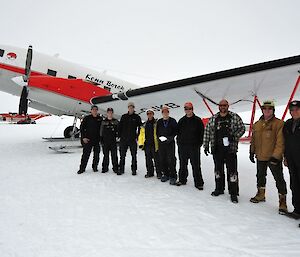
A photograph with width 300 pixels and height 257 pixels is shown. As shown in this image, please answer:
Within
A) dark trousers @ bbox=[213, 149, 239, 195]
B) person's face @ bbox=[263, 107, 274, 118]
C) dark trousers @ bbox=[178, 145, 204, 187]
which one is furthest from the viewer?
dark trousers @ bbox=[178, 145, 204, 187]

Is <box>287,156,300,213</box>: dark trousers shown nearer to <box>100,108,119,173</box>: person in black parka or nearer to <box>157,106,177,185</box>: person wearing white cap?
<box>157,106,177,185</box>: person wearing white cap

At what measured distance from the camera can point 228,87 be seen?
6.83 meters

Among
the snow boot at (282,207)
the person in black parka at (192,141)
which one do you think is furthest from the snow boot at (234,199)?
the person in black parka at (192,141)

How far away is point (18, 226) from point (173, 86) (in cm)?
524

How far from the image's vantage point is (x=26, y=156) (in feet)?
29.7

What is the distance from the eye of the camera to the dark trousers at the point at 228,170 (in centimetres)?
477

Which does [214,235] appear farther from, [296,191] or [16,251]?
[16,251]

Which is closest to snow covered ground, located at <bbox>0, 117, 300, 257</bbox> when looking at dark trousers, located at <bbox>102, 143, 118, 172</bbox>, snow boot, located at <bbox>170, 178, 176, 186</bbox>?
snow boot, located at <bbox>170, 178, 176, 186</bbox>

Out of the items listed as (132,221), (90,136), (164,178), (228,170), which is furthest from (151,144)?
(132,221)

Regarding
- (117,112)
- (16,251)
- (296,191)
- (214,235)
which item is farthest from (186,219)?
(117,112)

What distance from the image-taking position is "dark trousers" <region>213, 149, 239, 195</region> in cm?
477

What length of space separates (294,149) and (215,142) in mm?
1542

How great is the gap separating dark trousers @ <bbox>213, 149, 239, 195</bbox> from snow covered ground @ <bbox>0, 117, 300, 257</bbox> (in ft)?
0.79

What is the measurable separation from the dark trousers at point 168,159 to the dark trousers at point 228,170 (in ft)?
3.95
